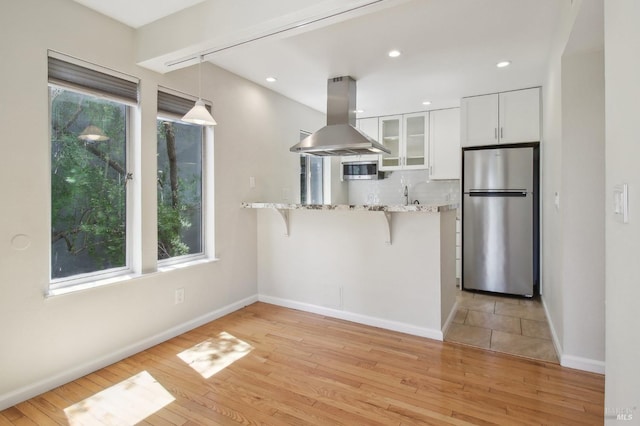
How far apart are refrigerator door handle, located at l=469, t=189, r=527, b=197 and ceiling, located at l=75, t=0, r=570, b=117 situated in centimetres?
117

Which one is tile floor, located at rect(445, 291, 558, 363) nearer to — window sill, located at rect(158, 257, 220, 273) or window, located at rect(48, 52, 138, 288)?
window sill, located at rect(158, 257, 220, 273)

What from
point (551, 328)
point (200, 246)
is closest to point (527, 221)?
point (551, 328)

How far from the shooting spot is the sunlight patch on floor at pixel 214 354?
7.48ft

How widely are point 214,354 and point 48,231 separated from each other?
136 centimetres

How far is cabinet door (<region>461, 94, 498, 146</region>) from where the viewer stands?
3984 mm

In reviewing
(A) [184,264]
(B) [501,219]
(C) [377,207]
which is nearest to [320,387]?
(C) [377,207]

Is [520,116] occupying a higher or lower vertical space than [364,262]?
higher

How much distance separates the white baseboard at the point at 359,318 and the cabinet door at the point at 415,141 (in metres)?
2.61

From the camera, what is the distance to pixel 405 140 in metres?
4.91

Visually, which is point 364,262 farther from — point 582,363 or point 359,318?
point 582,363

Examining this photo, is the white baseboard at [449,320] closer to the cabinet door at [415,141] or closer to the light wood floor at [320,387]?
the light wood floor at [320,387]

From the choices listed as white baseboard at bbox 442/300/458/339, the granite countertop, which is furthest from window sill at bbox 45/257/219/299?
white baseboard at bbox 442/300/458/339
